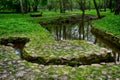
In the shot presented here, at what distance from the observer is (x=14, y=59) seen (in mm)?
10859

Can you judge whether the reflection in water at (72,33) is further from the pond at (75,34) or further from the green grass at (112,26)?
the green grass at (112,26)

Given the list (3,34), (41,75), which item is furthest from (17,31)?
(41,75)

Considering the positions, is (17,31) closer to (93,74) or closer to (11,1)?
(93,74)

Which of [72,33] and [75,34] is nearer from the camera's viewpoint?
[75,34]

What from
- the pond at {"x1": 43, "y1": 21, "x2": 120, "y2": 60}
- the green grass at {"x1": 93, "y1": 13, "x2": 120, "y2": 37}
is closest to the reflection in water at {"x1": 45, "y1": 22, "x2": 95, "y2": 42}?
the pond at {"x1": 43, "y1": 21, "x2": 120, "y2": 60}

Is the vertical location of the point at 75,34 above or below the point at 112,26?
below

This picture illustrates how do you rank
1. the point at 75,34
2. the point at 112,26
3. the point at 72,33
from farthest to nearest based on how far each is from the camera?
1. the point at 72,33
2. the point at 75,34
3. the point at 112,26

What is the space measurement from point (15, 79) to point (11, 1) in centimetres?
3984

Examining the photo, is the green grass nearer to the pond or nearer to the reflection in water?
the pond

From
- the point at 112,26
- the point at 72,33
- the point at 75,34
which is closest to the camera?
the point at 112,26

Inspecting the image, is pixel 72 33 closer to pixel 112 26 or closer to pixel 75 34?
pixel 75 34

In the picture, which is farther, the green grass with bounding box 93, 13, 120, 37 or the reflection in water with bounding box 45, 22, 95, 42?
the reflection in water with bounding box 45, 22, 95, 42

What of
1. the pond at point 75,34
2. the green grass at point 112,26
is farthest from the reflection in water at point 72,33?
the green grass at point 112,26

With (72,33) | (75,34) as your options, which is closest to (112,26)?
(75,34)
